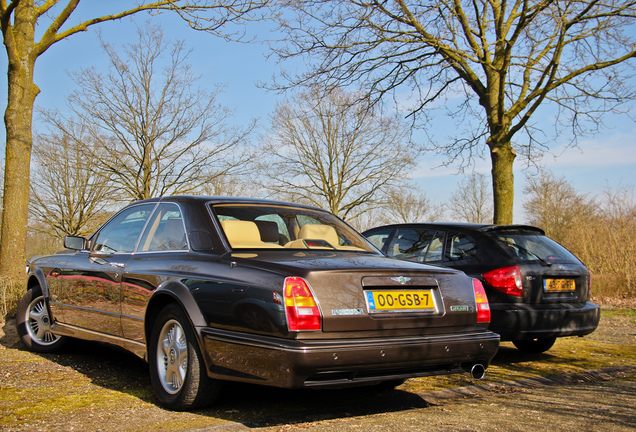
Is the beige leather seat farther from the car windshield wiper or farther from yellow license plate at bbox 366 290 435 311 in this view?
the car windshield wiper

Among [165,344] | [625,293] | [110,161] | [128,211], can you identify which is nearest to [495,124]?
[625,293]

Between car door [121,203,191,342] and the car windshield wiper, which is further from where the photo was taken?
the car windshield wiper

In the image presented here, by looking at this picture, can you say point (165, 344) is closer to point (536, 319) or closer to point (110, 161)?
point (536, 319)

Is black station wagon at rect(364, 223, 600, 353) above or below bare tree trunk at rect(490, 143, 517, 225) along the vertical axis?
below

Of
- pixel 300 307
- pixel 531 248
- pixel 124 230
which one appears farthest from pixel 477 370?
pixel 124 230

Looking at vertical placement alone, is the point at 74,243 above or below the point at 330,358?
above

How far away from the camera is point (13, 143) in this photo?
8.91 meters

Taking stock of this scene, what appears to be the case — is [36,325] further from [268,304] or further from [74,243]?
[268,304]

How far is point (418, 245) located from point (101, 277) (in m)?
3.67

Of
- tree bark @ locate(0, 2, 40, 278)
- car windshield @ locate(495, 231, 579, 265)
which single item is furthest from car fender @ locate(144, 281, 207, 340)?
tree bark @ locate(0, 2, 40, 278)

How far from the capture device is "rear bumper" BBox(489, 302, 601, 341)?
A: 5656 mm

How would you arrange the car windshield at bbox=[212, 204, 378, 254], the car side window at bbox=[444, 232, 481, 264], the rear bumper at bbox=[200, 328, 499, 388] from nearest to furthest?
1. the rear bumper at bbox=[200, 328, 499, 388]
2. the car windshield at bbox=[212, 204, 378, 254]
3. the car side window at bbox=[444, 232, 481, 264]

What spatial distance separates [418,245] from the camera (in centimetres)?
687

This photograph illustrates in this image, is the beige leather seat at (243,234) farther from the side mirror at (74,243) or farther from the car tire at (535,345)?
the car tire at (535,345)
